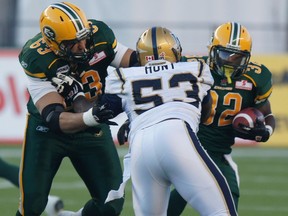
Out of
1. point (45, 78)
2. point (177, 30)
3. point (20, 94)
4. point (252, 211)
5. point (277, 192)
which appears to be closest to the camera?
point (45, 78)

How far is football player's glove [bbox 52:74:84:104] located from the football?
36.6 inches

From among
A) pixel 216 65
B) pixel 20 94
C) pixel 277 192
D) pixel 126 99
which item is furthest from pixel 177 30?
pixel 126 99

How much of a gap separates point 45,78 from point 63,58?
0.16 m

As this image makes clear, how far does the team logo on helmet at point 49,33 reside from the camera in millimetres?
5569

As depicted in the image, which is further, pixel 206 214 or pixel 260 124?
pixel 260 124

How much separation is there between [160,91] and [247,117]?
951 millimetres

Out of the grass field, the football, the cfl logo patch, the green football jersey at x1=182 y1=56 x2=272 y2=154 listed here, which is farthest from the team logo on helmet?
the grass field

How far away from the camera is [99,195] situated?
5.87 meters

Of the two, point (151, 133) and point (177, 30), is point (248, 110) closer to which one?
point (151, 133)

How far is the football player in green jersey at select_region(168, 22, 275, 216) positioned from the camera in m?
5.81

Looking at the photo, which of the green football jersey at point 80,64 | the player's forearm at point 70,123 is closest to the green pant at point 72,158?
the green football jersey at point 80,64

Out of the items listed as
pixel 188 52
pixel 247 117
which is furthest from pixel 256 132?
pixel 188 52

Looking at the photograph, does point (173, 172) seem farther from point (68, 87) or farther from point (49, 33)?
point (49, 33)

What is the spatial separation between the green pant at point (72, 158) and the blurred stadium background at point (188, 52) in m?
1.44
